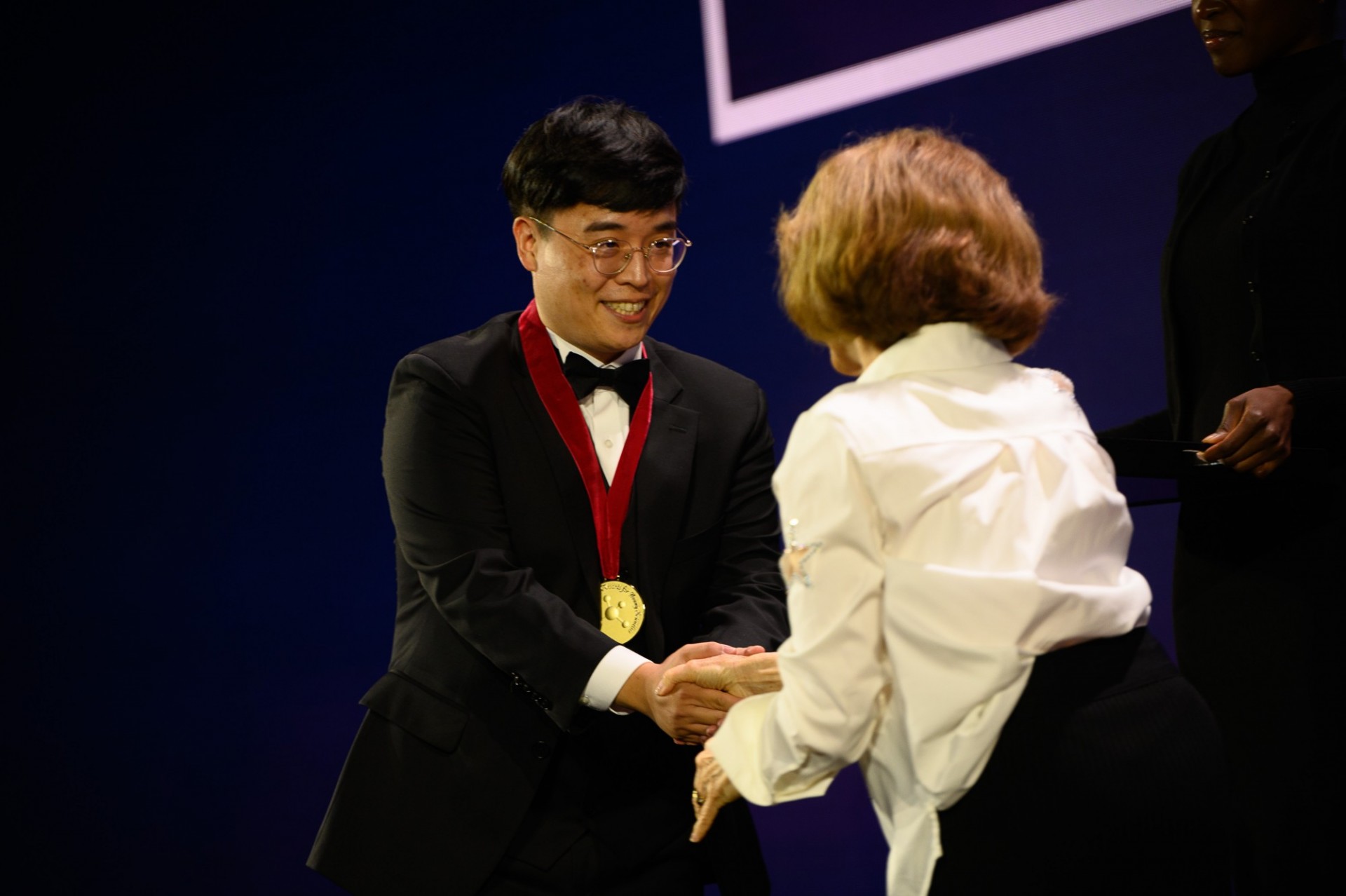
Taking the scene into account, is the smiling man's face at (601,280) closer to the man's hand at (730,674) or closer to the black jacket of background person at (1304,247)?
the man's hand at (730,674)

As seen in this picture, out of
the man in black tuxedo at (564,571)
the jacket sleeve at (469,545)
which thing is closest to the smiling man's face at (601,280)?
the man in black tuxedo at (564,571)

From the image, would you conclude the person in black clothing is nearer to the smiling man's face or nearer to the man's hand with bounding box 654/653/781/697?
the man's hand with bounding box 654/653/781/697

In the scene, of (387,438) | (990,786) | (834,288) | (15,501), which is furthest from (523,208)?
(15,501)

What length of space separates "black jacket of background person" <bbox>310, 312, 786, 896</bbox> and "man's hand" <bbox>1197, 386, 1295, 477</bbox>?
28.1 inches

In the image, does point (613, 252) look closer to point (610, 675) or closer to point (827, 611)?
point (610, 675)

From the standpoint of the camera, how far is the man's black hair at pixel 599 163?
2008 millimetres

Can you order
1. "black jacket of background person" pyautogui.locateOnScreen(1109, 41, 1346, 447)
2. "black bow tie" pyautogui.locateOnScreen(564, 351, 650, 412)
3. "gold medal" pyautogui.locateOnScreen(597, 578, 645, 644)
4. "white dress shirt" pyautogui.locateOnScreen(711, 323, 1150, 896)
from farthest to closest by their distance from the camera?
1. "black bow tie" pyautogui.locateOnScreen(564, 351, 650, 412)
2. "gold medal" pyautogui.locateOnScreen(597, 578, 645, 644)
3. "black jacket of background person" pyautogui.locateOnScreen(1109, 41, 1346, 447)
4. "white dress shirt" pyautogui.locateOnScreen(711, 323, 1150, 896)

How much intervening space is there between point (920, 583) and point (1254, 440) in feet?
2.22

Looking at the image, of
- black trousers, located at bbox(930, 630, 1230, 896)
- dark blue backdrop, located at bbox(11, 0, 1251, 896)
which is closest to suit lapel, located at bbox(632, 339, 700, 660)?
black trousers, located at bbox(930, 630, 1230, 896)

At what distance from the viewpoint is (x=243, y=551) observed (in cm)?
397

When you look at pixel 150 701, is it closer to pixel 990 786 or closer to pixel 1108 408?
pixel 1108 408

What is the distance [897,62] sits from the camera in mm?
3016

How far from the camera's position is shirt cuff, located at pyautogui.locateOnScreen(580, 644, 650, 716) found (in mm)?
1778

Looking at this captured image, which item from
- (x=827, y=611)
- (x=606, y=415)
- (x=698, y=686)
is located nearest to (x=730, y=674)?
(x=698, y=686)
